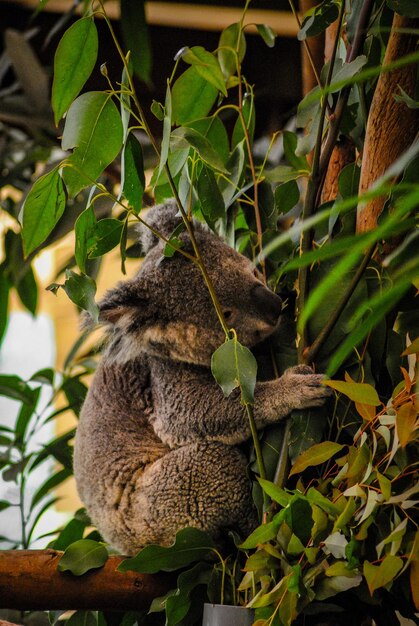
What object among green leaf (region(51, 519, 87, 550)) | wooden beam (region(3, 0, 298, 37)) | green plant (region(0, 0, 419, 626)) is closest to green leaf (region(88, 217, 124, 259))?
green plant (region(0, 0, 419, 626))

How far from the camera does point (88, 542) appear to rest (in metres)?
1.66

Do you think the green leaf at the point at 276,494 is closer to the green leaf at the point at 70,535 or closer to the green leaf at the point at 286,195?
the green leaf at the point at 286,195

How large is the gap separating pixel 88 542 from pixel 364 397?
0.79 metres

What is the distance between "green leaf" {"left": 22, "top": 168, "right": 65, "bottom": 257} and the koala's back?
1.80 ft

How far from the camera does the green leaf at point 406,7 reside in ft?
4.15

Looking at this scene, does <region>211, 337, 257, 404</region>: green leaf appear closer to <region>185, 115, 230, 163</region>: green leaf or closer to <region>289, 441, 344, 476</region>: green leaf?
<region>289, 441, 344, 476</region>: green leaf

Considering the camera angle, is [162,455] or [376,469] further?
[162,455]

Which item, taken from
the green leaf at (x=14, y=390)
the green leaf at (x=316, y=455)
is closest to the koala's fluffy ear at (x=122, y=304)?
the green leaf at (x=316, y=455)

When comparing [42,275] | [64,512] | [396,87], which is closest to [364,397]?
[396,87]

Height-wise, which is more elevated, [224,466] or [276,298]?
[276,298]

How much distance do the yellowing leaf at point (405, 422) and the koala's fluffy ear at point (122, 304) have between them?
762 millimetres

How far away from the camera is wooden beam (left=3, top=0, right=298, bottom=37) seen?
13.0 feet

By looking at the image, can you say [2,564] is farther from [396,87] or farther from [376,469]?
[396,87]

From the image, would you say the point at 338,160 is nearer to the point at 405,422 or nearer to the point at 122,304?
the point at 122,304
